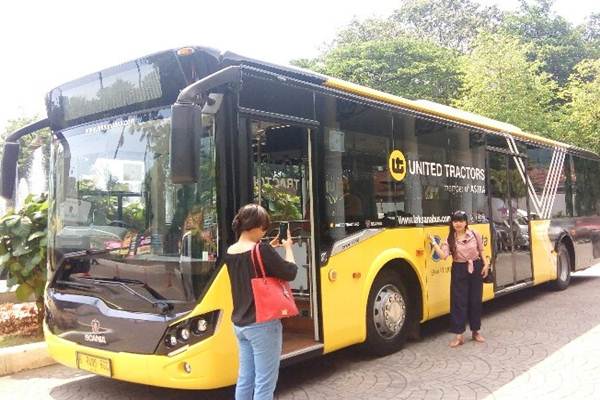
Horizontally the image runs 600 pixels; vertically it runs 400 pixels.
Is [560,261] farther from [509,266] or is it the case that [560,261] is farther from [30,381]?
[30,381]

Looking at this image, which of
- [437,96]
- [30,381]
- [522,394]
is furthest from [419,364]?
[437,96]

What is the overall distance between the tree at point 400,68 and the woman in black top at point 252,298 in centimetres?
2977

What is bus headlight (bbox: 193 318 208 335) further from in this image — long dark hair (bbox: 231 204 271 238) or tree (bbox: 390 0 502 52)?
tree (bbox: 390 0 502 52)

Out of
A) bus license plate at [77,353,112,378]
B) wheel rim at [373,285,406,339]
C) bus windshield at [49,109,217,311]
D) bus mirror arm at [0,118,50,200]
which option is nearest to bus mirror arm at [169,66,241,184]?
bus windshield at [49,109,217,311]

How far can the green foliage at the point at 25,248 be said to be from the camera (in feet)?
23.3

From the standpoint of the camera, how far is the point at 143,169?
15.0 ft

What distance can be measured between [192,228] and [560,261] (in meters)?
8.53

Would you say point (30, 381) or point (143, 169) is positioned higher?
point (143, 169)

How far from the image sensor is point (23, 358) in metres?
6.16

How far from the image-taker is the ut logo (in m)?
6.34

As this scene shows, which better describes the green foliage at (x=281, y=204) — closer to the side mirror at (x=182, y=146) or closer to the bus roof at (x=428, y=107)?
the bus roof at (x=428, y=107)

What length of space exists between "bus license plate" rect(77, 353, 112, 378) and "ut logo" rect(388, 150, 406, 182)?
139 inches

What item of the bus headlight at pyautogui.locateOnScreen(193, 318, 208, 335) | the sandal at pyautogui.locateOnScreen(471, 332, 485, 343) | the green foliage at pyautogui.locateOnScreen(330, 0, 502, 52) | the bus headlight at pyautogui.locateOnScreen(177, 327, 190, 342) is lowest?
the sandal at pyautogui.locateOnScreen(471, 332, 485, 343)

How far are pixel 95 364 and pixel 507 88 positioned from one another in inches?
726
